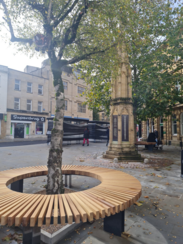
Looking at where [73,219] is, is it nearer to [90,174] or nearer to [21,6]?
[90,174]

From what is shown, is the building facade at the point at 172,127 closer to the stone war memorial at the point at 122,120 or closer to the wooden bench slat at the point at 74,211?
the stone war memorial at the point at 122,120

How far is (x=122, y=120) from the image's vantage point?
923 centimetres

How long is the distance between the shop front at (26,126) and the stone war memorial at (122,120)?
2172 cm

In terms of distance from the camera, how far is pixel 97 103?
13.8 m

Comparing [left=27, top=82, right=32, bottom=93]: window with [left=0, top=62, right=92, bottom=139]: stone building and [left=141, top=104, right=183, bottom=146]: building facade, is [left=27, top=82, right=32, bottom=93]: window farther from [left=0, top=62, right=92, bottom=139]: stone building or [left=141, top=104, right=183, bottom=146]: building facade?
[left=141, top=104, right=183, bottom=146]: building facade

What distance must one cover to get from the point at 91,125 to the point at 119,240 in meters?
19.3

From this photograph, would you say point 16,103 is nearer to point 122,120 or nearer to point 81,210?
point 122,120

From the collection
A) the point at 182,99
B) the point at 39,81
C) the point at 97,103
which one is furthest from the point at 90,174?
the point at 39,81

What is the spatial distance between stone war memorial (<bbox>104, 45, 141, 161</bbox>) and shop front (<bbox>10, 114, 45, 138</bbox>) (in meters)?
21.7

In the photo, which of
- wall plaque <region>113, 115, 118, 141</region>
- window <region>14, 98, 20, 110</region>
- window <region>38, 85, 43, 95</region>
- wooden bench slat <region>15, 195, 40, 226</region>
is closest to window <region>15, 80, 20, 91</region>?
window <region>14, 98, 20, 110</region>

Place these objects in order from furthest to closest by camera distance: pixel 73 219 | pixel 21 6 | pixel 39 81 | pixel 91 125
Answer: pixel 39 81 < pixel 91 125 < pixel 21 6 < pixel 73 219

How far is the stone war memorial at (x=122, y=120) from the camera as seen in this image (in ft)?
29.8

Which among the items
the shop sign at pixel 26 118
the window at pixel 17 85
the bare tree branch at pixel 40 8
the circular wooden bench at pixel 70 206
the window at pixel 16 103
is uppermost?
the window at pixel 17 85

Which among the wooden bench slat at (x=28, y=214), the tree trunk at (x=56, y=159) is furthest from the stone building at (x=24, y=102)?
the wooden bench slat at (x=28, y=214)
